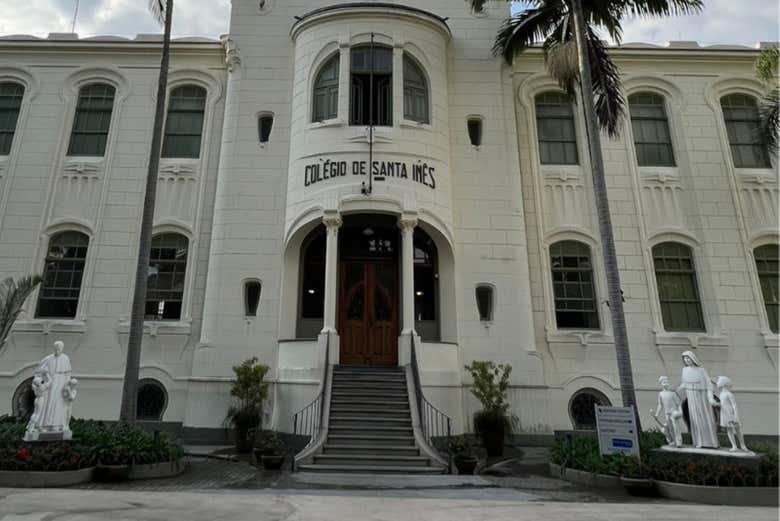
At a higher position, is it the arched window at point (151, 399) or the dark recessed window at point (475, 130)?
the dark recessed window at point (475, 130)

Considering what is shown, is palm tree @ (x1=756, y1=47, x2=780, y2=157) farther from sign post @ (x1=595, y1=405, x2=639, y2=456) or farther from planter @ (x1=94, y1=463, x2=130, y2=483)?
planter @ (x1=94, y1=463, x2=130, y2=483)

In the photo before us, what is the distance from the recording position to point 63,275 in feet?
49.3

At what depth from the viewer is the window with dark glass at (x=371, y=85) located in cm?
1452

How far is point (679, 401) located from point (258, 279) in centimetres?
1087

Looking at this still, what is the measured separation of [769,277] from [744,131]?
17.1ft

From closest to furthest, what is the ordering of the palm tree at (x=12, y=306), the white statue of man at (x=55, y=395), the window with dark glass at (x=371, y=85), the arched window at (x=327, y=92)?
the white statue of man at (x=55, y=395) < the palm tree at (x=12, y=306) < the window with dark glass at (x=371, y=85) < the arched window at (x=327, y=92)

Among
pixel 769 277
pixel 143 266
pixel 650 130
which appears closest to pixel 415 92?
pixel 650 130

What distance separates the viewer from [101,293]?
14.6 meters

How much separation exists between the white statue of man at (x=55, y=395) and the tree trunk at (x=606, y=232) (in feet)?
35.8

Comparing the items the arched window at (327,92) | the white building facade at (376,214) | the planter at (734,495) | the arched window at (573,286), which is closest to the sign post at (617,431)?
the planter at (734,495)

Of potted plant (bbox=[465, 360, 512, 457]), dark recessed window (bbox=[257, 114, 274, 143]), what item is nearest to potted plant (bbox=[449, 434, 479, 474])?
potted plant (bbox=[465, 360, 512, 457])

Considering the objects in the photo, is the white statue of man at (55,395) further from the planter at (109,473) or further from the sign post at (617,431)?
the sign post at (617,431)

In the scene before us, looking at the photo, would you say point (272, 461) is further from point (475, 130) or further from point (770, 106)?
point (770, 106)

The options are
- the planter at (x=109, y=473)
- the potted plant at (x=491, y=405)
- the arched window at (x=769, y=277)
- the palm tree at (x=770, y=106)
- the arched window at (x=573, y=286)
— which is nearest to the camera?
the planter at (x=109, y=473)
